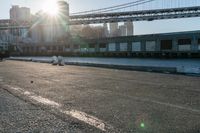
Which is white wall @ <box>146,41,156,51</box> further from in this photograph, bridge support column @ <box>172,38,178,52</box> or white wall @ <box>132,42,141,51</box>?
bridge support column @ <box>172,38,178,52</box>

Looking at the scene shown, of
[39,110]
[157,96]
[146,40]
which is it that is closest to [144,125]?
[39,110]

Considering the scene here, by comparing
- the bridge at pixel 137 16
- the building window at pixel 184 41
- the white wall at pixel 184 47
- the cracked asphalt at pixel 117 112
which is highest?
the bridge at pixel 137 16

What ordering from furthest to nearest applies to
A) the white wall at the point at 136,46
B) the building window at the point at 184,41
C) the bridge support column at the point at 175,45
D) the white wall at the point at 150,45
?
the white wall at the point at 136,46, the white wall at the point at 150,45, the bridge support column at the point at 175,45, the building window at the point at 184,41

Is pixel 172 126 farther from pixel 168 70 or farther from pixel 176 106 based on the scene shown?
pixel 168 70

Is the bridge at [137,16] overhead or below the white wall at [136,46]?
overhead

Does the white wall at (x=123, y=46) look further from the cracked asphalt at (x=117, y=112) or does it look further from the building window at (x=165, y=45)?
the cracked asphalt at (x=117, y=112)

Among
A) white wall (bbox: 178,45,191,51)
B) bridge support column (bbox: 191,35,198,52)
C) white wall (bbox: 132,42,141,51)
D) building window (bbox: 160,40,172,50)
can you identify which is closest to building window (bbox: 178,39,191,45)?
white wall (bbox: 178,45,191,51)

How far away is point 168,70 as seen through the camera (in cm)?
2159

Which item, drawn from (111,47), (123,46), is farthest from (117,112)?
(111,47)

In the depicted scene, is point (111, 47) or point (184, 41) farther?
point (111, 47)

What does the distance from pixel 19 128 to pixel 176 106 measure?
151 inches

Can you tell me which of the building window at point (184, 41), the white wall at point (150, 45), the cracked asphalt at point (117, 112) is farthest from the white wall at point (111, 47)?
the cracked asphalt at point (117, 112)

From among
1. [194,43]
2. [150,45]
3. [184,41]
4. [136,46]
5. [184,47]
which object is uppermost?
[184,41]

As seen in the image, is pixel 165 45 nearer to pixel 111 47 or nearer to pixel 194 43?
pixel 194 43
